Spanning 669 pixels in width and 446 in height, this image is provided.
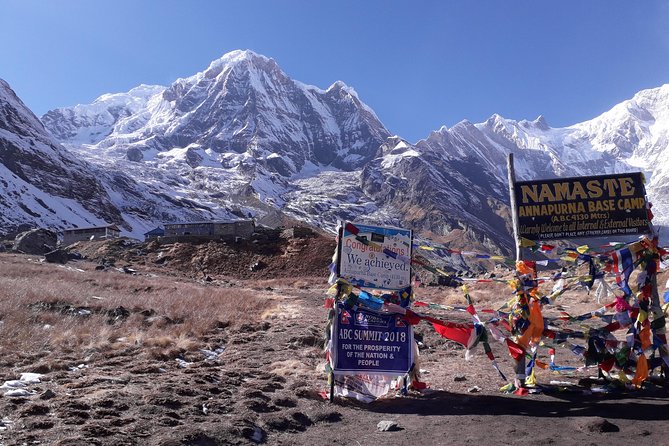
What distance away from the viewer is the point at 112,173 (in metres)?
169

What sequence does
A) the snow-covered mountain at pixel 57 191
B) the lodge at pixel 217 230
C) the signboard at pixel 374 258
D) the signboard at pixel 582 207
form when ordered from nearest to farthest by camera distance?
the signboard at pixel 374 258 < the signboard at pixel 582 207 < the lodge at pixel 217 230 < the snow-covered mountain at pixel 57 191

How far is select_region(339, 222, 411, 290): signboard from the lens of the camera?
9.38 meters

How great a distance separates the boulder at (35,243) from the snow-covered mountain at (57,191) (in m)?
35.4

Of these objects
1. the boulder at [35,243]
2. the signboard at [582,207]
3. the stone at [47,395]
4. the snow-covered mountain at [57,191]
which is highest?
the snow-covered mountain at [57,191]

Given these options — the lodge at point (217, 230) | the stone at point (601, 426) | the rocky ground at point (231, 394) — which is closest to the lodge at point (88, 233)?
the lodge at point (217, 230)

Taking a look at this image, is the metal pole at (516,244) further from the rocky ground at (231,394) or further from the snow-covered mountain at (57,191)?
the snow-covered mountain at (57,191)

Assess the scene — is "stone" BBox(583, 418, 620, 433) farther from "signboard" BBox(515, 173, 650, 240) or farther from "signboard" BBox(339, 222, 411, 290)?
"signboard" BBox(515, 173, 650, 240)

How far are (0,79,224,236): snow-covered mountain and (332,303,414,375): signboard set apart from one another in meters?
95.8

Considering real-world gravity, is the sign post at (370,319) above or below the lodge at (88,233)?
below

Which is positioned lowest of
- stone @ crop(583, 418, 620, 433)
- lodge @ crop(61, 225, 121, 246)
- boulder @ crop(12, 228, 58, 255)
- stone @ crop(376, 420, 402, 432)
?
stone @ crop(376, 420, 402, 432)

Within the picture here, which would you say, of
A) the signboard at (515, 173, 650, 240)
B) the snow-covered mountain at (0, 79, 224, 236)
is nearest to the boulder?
the snow-covered mountain at (0, 79, 224, 236)

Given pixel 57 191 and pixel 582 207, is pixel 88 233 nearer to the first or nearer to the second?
pixel 57 191

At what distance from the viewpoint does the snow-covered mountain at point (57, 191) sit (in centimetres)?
10825

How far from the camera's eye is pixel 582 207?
33.2ft
